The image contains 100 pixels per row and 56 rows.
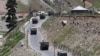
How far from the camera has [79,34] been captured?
78750 mm

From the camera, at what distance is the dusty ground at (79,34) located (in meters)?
70.4

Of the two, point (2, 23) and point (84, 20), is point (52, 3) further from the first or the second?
point (84, 20)

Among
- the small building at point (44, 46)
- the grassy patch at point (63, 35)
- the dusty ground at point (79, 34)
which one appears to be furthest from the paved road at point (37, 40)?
the grassy patch at point (63, 35)

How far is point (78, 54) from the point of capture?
69.8 m

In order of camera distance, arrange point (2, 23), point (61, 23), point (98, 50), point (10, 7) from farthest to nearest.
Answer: point (2, 23) < point (10, 7) < point (61, 23) < point (98, 50)

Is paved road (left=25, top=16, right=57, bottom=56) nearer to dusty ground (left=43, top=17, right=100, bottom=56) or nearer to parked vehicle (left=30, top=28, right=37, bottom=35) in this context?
parked vehicle (left=30, top=28, right=37, bottom=35)

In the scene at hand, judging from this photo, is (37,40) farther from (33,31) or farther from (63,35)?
(33,31)

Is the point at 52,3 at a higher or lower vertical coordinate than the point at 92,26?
lower

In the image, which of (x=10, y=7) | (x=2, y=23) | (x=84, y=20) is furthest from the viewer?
(x=2, y=23)

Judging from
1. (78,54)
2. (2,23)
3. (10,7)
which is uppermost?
(78,54)

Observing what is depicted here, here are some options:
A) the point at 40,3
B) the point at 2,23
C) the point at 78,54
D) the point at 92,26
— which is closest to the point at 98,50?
the point at 78,54

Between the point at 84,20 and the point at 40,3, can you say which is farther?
the point at 40,3

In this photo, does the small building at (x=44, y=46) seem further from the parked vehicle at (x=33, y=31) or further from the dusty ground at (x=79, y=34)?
the parked vehicle at (x=33, y=31)

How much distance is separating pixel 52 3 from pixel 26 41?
101372 millimetres
